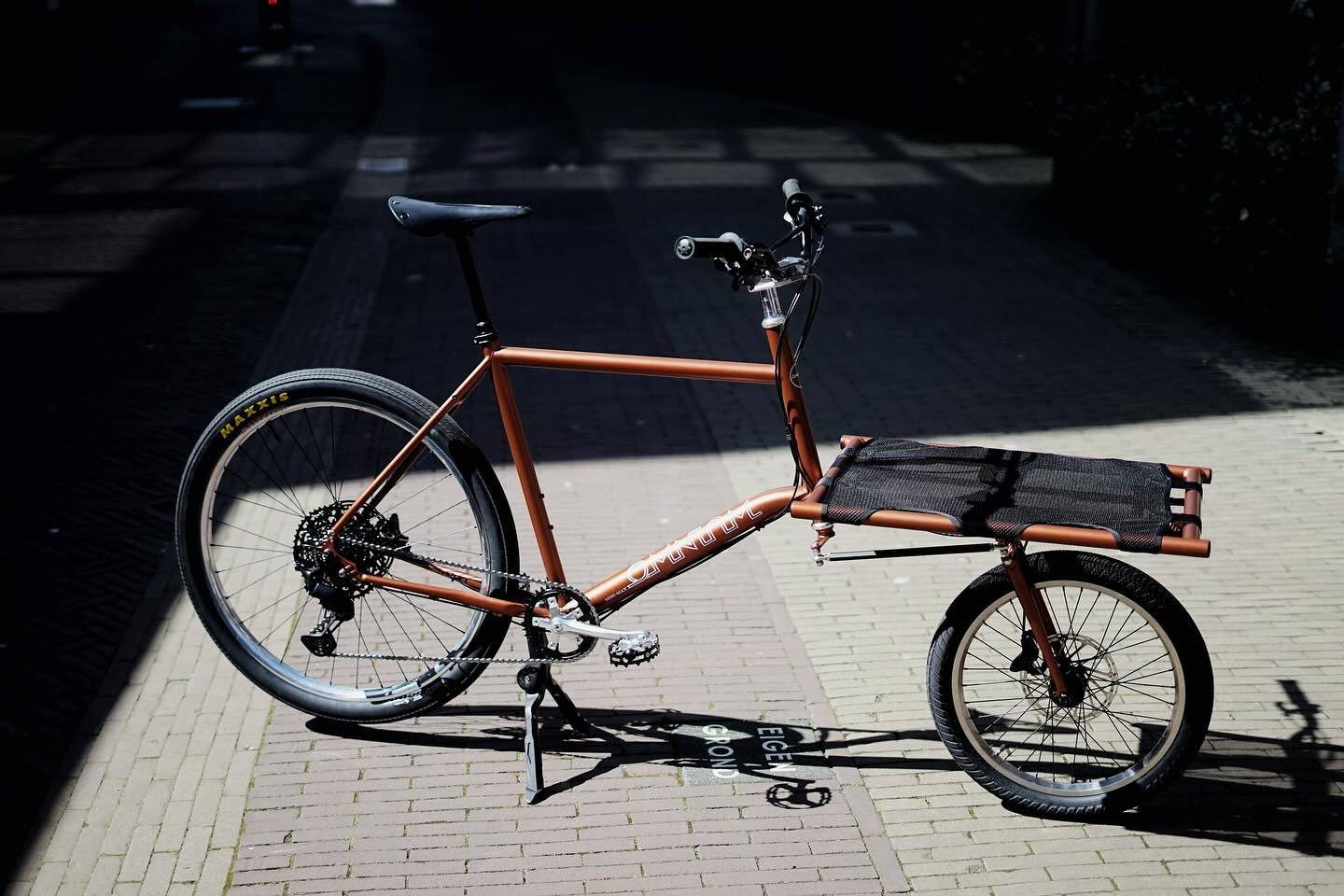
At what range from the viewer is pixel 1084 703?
4.37m

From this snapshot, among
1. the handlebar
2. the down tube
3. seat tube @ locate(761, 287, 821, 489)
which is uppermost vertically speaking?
the handlebar

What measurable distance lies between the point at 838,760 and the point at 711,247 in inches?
66.3

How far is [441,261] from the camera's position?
39.3ft

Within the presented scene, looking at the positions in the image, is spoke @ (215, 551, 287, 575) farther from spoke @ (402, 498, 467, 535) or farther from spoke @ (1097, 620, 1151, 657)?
spoke @ (1097, 620, 1151, 657)

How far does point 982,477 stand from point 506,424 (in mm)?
1427

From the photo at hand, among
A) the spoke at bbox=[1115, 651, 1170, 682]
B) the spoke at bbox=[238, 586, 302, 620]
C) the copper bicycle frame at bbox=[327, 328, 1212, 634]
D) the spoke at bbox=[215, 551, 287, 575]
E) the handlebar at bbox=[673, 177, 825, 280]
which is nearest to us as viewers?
the copper bicycle frame at bbox=[327, 328, 1212, 634]

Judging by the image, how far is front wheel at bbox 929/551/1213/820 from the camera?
399 centimetres

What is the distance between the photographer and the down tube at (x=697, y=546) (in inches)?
168

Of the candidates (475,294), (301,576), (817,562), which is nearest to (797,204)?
(475,294)

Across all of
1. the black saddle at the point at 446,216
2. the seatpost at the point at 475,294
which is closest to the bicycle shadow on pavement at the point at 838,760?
the seatpost at the point at 475,294

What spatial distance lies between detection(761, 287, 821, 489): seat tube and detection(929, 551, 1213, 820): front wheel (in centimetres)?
57

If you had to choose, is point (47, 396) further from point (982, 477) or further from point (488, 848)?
point (982, 477)

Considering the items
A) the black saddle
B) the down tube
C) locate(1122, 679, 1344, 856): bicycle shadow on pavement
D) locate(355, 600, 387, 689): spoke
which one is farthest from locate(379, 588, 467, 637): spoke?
locate(1122, 679, 1344, 856): bicycle shadow on pavement

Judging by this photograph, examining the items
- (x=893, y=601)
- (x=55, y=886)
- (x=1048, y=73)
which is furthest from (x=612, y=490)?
(x=1048, y=73)
